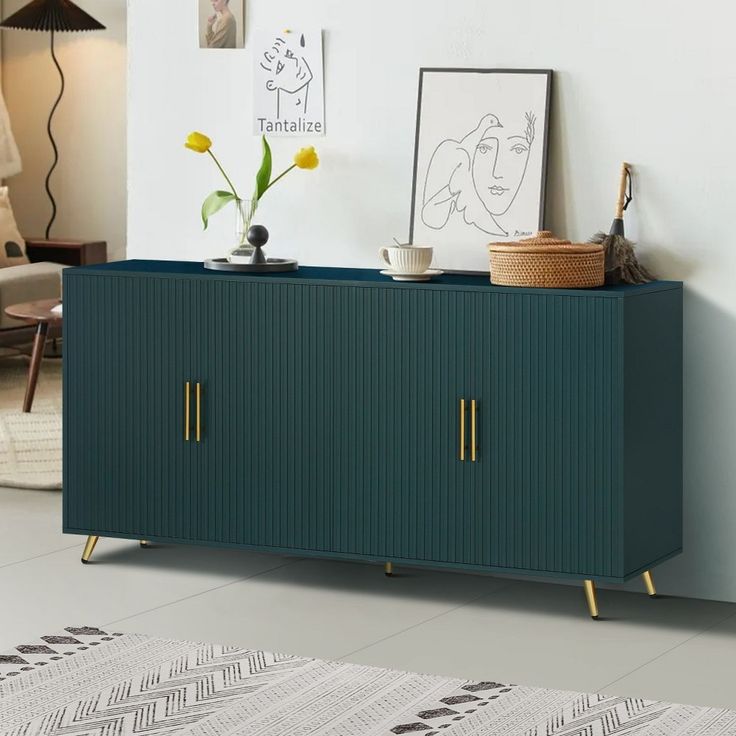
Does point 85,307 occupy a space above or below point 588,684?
above

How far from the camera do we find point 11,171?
7.22 metres

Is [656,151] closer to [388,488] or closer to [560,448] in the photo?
[560,448]

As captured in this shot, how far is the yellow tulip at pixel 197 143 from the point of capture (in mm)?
3842

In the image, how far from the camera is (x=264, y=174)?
3.84m

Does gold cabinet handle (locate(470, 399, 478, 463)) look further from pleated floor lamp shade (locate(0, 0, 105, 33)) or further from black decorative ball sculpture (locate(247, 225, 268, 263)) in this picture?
pleated floor lamp shade (locate(0, 0, 105, 33))

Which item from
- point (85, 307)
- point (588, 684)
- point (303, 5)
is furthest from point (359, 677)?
point (303, 5)

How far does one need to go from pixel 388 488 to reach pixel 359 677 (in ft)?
2.11

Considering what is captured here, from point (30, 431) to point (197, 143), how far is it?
2.01m

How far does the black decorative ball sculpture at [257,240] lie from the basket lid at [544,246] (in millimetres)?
619

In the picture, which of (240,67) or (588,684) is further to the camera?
(240,67)

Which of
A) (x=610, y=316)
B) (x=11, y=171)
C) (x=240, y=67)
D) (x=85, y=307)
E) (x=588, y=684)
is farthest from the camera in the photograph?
(x=11, y=171)

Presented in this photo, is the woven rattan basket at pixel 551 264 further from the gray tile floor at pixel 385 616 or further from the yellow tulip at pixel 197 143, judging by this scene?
the yellow tulip at pixel 197 143

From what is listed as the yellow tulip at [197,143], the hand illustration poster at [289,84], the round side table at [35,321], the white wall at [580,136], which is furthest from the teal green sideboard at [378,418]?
the round side table at [35,321]

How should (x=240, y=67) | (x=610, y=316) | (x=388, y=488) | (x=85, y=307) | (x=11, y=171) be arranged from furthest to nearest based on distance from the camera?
(x=11, y=171) < (x=240, y=67) < (x=85, y=307) < (x=388, y=488) < (x=610, y=316)
